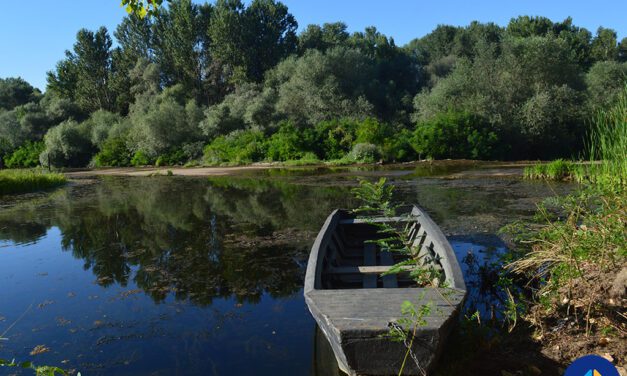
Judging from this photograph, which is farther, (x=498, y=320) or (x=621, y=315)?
(x=498, y=320)

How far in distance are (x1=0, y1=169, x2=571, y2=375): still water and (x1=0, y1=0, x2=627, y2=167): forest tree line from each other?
42.9 feet

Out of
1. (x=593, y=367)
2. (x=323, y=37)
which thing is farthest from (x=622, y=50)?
(x=593, y=367)

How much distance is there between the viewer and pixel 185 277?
6.98 metres

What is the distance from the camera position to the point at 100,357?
4465 millimetres

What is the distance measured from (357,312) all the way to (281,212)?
361 inches

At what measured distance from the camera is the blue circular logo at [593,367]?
1687mm

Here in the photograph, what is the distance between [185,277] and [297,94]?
105 feet

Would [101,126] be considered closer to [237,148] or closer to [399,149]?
[237,148]

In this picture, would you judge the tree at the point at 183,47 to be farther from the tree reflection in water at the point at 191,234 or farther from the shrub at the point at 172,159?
the tree reflection in water at the point at 191,234

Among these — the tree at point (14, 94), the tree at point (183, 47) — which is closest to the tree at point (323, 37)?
the tree at point (183, 47)

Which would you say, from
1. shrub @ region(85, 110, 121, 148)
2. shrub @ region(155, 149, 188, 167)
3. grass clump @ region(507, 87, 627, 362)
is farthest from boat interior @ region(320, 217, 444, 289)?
shrub @ region(85, 110, 121, 148)

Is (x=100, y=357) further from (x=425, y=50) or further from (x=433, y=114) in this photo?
(x=425, y=50)

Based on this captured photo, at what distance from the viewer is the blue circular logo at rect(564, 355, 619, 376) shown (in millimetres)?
1687

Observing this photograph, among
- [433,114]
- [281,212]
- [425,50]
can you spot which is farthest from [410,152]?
[425,50]
